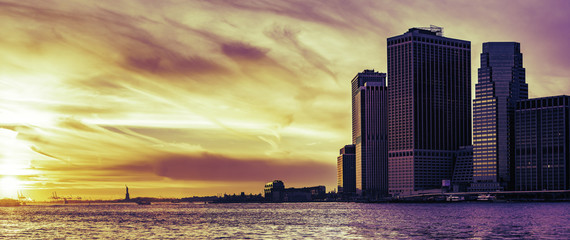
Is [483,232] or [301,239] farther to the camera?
[483,232]

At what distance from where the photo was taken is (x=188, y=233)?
155500mm

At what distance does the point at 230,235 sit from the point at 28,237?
149 ft

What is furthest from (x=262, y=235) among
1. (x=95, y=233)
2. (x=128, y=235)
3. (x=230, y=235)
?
(x=95, y=233)

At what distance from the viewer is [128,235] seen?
151375 millimetres

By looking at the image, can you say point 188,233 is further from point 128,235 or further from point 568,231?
point 568,231

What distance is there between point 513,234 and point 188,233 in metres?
70.5

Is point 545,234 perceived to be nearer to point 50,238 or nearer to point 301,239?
point 301,239

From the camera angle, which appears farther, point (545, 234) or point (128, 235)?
point (128, 235)

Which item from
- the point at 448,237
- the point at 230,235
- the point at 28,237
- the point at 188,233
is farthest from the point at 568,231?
the point at 28,237

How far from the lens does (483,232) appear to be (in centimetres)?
14388

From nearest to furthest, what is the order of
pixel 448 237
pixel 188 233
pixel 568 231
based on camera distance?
pixel 448 237 → pixel 568 231 → pixel 188 233

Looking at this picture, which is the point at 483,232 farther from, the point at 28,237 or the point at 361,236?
the point at 28,237

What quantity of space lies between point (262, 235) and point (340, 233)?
16.8 m

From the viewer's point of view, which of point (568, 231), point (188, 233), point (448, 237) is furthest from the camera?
point (188, 233)
